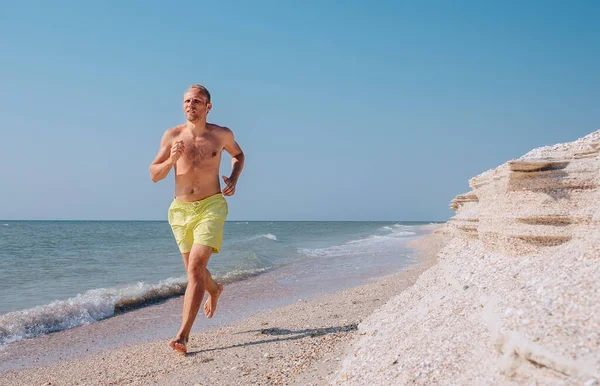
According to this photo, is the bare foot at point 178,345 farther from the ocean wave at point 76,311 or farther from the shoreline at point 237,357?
the ocean wave at point 76,311

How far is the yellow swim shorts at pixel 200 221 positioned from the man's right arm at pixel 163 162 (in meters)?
0.38

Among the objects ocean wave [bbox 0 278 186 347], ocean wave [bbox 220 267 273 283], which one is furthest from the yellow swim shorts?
ocean wave [bbox 220 267 273 283]

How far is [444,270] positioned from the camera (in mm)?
4684

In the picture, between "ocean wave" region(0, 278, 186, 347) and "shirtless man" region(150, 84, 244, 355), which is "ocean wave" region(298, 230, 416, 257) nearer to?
"ocean wave" region(0, 278, 186, 347)

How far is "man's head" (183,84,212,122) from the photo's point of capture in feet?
15.7

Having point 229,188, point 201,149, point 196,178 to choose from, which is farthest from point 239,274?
point 201,149

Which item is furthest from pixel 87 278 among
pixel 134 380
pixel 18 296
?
pixel 134 380

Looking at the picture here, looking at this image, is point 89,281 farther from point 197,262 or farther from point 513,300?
point 513,300

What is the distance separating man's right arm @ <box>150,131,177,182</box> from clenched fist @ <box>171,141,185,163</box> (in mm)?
37

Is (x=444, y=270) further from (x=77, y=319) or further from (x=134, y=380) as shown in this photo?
(x=77, y=319)

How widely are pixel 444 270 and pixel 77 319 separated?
215 inches

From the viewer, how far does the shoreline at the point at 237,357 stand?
12.2ft

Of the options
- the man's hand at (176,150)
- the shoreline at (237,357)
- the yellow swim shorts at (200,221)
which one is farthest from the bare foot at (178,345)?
the man's hand at (176,150)

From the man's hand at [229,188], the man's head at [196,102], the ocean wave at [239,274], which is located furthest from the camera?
the ocean wave at [239,274]
